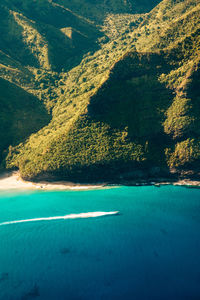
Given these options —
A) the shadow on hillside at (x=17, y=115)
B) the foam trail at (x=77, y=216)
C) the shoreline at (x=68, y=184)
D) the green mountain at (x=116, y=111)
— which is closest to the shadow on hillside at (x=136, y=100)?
the green mountain at (x=116, y=111)

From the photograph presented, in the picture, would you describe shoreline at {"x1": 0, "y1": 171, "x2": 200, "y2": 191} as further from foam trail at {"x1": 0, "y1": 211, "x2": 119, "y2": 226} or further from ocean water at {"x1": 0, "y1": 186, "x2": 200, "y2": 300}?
foam trail at {"x1": 0, "y1": 211, "x2": 119, "y2": 226}

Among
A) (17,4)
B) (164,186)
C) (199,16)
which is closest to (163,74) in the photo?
(199,16)

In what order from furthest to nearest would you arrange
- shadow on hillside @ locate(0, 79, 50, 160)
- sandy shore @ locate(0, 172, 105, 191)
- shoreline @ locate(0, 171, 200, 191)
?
shadow on hillside @ locate(0, 79, 50, 160) < sandy shore @ locate(0, 172, 105, 191) < shoreline @ locate(0, 171, 200, 191)

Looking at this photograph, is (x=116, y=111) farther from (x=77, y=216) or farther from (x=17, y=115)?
(x=17, y=115)

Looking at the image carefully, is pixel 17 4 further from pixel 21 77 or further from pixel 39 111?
pixel 39 111

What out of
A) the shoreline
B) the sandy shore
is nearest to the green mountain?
the shoreline

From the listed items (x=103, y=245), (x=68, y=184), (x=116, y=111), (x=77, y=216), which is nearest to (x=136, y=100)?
(x=116, y=111)

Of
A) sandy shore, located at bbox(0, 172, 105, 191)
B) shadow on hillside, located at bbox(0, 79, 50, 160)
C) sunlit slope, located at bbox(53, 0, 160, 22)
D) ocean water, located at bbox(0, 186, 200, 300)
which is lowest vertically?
ocean water, located at bbox(0, 186, 200, 300)
